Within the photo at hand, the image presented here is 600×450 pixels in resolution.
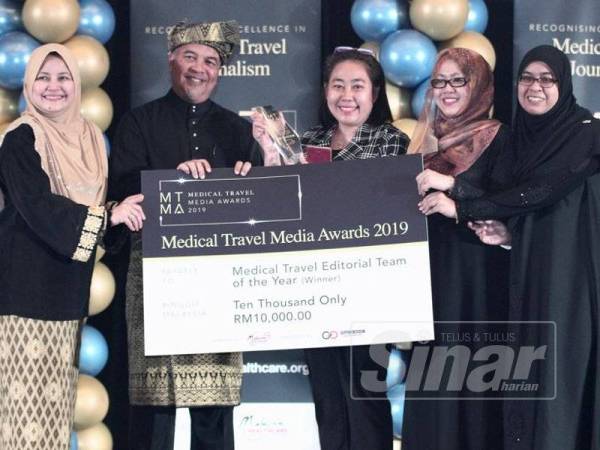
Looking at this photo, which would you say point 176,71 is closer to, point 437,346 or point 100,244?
point 100,244

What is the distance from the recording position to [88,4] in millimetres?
4742

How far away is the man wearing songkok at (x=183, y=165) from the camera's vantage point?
4.16m

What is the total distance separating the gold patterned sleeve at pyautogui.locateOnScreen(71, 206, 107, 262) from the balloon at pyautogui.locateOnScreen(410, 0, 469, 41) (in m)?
1.54

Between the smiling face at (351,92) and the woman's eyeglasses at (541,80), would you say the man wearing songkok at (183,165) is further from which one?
the woman's eyeglasses at (541,80)

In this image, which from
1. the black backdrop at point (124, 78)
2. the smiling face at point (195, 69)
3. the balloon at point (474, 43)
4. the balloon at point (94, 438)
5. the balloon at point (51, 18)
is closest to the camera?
the smiling face at point (195, 69)

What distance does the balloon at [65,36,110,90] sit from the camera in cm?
459

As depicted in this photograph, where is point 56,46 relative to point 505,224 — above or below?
above

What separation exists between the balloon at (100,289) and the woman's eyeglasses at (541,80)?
73.7 inches

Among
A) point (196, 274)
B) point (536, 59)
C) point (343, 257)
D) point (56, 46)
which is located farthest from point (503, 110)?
point (56, 46)

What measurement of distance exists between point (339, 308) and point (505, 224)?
2.28 ft

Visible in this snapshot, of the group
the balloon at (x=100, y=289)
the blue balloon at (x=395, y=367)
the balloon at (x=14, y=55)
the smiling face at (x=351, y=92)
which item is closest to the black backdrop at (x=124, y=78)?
the balloon at (x=100, y=289)

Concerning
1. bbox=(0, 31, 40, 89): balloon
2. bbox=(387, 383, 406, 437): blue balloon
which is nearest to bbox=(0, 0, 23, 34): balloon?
bbox=(0, 31, 40, 89): balloon

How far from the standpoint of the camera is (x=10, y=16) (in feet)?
15.3

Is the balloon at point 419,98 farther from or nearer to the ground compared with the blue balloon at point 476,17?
nearer to the ground
